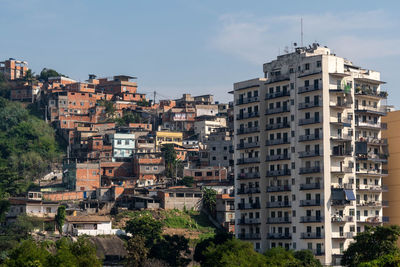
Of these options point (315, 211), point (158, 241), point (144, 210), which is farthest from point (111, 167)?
point (315, 211)

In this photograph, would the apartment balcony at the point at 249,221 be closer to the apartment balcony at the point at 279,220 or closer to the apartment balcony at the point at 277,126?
the apartment balcony at the point at 279,220

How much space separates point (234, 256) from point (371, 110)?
85.3ft

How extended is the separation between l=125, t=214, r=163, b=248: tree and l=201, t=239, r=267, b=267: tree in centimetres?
1774

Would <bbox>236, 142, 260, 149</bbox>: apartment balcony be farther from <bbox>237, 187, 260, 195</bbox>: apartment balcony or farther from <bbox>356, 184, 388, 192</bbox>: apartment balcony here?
<bbox>356, 184, 388, 192</bbox>: apartment balcony

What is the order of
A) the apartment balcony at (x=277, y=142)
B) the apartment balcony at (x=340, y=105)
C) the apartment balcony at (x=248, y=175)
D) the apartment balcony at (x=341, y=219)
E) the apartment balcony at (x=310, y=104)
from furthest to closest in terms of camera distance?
the apartment balcony at (x=248, y=175) → the apartment balcony at (x=277, y=142) → the apartment balcony at (x=340, y=105) → the apartment balcony at (x=310, y=104) → the apartment balcony at (x=341, y=219)

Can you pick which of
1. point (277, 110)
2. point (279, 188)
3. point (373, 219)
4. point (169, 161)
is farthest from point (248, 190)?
point (169, 161)

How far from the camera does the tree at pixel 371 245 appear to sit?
3167 inches

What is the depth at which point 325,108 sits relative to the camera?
89.8 metres

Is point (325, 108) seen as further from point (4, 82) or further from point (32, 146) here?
point (4, 82)

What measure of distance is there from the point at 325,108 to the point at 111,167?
55.7 m

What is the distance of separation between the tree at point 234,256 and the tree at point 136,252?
904 cm

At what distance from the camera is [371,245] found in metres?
81.4

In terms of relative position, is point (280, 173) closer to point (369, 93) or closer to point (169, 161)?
point (369, 93)

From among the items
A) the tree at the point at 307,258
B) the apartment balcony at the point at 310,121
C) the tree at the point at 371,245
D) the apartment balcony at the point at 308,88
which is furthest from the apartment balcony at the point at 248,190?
the tree at the point at 371,245
